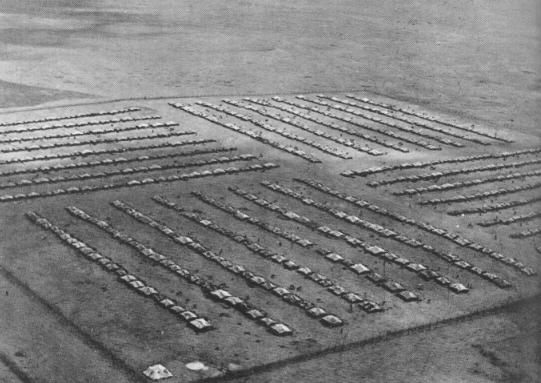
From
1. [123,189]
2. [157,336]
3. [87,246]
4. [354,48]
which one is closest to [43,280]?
[87,246]

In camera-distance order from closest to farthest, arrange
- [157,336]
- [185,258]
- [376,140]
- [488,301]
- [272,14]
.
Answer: [157,336] < [488,301] < [185,258] < [376,140] < [272,14]

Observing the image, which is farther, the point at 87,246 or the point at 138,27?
the point at 138,27

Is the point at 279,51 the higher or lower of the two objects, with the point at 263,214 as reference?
higher

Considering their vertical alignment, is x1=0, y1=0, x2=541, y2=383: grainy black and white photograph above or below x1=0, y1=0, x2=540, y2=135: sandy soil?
below

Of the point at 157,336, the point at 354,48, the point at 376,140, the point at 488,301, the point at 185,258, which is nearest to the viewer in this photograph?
the point at 157,336

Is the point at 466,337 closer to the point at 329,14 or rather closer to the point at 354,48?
the point at 354,48

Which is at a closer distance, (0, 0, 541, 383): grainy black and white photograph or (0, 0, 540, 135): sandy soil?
(0, 0, 541, 383): grainy black and white photograph

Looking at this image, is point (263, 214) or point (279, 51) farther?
point (279, 51)

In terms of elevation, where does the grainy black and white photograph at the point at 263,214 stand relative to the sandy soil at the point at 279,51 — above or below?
below
